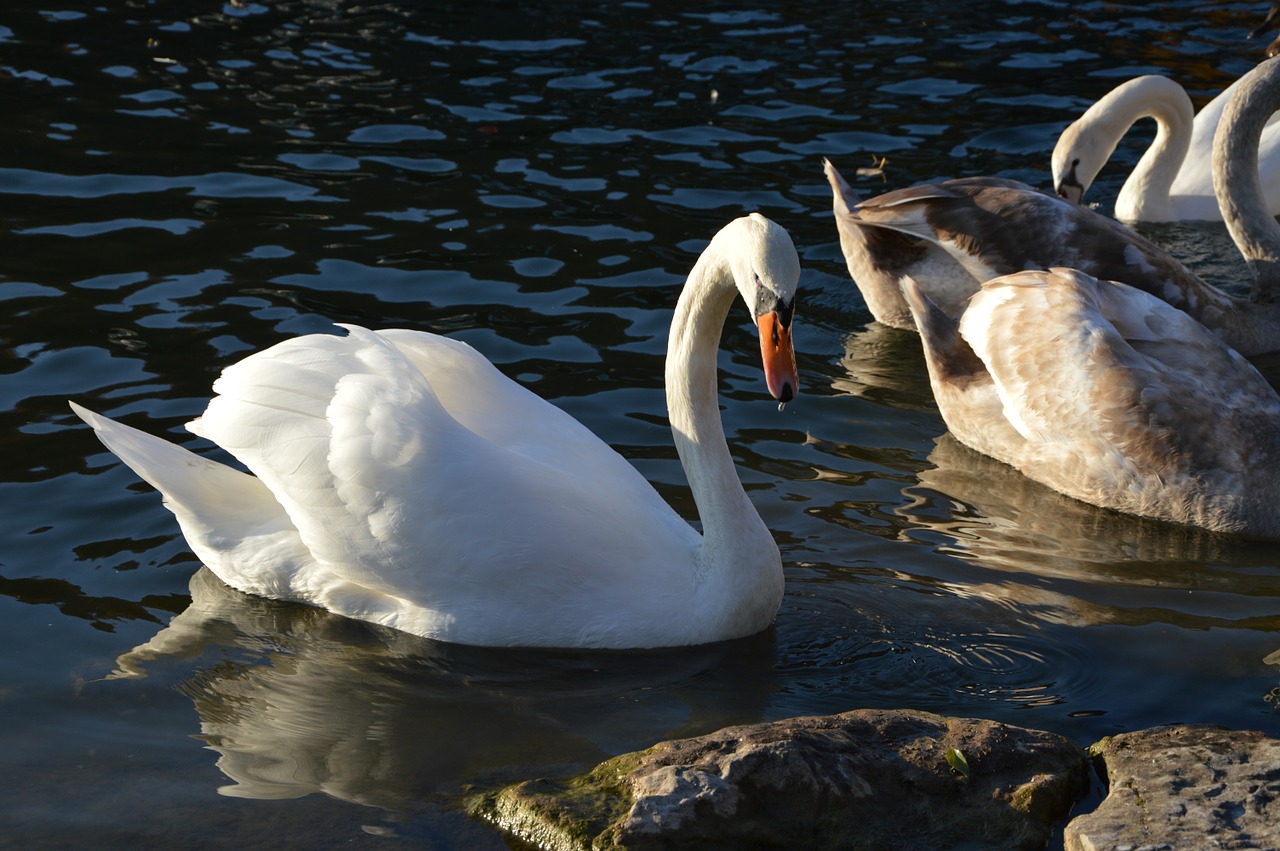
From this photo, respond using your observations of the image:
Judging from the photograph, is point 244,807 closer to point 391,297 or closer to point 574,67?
point 391,297

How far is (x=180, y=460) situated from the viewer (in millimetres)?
5711

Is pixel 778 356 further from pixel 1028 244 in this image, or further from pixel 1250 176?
pixel 1250 176

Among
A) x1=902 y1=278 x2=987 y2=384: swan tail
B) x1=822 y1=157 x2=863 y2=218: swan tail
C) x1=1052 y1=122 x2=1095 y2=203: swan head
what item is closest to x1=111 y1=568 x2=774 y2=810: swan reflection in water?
x1=902 y1=278 x2=987 y2=384: swan tail

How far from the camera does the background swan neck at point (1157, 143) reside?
32.4 feet

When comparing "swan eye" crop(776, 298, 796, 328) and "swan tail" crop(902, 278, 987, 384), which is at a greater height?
"swan eye" crop(776, 298, 796, 328)

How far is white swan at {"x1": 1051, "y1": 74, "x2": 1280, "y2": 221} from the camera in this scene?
9.52 m

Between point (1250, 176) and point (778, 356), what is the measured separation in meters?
4.97

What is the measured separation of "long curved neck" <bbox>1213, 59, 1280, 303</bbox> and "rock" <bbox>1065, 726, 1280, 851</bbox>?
14.9ft

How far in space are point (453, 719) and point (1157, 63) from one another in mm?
10177

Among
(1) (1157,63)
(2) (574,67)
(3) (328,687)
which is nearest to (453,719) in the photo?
(3) (328,687)

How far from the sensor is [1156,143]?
1040 centimetres

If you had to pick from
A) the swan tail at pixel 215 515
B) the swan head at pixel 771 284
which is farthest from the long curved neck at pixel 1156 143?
the swan tail at pixel 215 515

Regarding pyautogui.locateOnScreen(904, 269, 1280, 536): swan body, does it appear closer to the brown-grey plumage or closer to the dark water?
the dark water

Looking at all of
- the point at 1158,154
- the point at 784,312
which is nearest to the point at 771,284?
the point at 784,312
